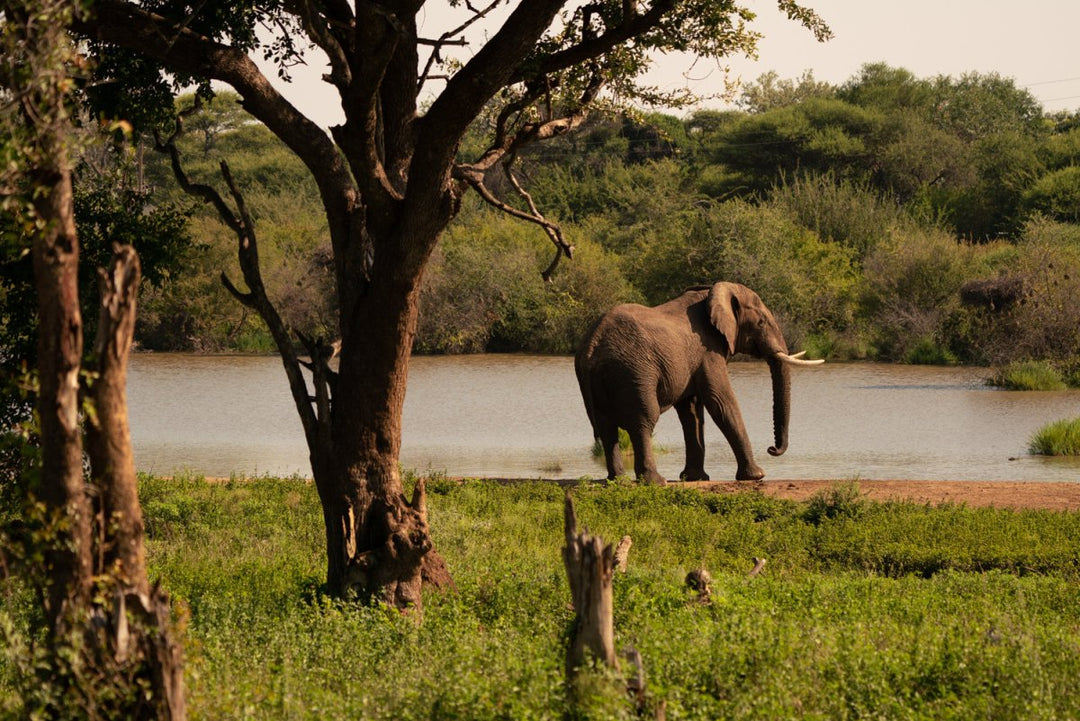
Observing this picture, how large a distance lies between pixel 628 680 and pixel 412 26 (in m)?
4.85

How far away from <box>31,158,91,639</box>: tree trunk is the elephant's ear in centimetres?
1188

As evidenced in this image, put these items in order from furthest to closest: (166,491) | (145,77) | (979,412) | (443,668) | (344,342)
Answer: (979,412) → (166,491) → (145,77) → (344,342) → (443,668)

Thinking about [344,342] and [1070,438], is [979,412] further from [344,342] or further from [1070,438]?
[344,342]

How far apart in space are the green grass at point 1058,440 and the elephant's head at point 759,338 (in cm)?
507

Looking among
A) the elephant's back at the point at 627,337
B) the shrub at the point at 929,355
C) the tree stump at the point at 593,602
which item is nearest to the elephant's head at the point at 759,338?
the elephant's back at the point at 627,337

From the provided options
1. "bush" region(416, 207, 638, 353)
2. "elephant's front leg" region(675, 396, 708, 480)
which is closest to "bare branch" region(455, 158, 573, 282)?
"elephant's front leg" region(675, 396, 708, 480)

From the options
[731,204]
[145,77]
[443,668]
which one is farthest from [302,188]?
[443,668]

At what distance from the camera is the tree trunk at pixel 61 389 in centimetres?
520

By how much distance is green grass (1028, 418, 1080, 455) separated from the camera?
2025 cm

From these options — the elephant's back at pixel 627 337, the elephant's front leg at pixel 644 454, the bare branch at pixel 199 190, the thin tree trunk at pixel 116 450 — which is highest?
the bare branch at pixel 199 190

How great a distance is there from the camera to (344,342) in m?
9.07

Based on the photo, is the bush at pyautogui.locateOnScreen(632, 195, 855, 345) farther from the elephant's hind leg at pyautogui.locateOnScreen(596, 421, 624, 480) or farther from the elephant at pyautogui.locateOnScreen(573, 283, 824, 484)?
the elephant's hind leg at pyautogui.locateOnScreen(596, 421, 624, 480)

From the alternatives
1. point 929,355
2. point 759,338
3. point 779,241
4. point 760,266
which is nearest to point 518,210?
point 759,338

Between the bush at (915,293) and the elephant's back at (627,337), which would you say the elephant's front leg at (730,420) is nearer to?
the elephant's back at (627,337)
